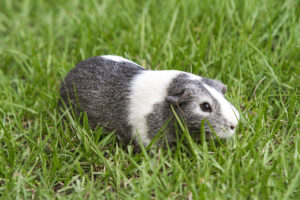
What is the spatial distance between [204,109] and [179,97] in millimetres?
294

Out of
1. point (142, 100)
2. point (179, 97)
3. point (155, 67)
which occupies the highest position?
point (179, 97)

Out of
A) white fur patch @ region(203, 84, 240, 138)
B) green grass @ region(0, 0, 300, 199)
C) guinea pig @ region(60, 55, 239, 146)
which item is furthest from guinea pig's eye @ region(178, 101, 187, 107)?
green grass @ region(0, 0, 300, 199)

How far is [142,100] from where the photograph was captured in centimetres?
415

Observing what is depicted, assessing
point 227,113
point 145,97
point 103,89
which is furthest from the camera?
point 103,89

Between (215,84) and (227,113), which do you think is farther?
(215,84)

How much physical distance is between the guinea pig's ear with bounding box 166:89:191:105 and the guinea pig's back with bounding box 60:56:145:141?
575 millimetres

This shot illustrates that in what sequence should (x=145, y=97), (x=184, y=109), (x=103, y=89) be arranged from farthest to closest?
(x=103, y=89) < (x=145, y=97) < (x=184, y=109)

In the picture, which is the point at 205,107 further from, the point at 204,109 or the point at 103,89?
the point at 103,89

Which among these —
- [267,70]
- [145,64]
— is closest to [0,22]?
[145,64]

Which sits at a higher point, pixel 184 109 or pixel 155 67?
pixel 184 109

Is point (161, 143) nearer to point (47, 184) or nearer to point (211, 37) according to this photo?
point (47, 184)

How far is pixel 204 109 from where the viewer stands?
3.88 meters

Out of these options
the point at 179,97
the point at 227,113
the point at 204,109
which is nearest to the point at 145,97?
the point at 179,97

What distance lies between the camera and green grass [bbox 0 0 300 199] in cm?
362
